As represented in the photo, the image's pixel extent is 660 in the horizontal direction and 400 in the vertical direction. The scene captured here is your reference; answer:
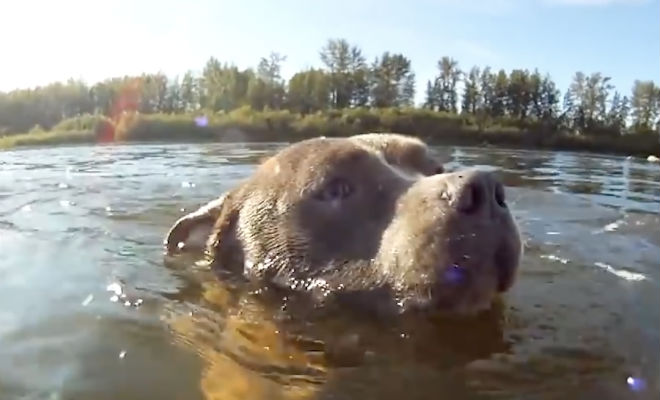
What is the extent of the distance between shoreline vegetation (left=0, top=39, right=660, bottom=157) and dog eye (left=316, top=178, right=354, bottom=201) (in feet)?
69.7

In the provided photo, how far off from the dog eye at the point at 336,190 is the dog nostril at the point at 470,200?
898 mm

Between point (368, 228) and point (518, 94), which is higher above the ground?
point (518, 94)

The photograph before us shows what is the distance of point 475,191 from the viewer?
308 centimetres

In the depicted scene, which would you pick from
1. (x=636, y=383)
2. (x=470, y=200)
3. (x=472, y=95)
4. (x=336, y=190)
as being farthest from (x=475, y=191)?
(x=472, y=95)

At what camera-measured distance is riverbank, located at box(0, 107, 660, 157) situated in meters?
26.9

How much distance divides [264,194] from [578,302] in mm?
1742

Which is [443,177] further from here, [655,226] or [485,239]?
[655,226]

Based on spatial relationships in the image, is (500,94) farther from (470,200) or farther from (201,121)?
(470,200)

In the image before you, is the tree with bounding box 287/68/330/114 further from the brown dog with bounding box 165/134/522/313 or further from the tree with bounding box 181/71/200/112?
the brown dog with bounding box 165/134/522/313

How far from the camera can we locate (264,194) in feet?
14.1

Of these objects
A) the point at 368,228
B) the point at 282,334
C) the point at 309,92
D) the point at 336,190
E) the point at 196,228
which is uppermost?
the point at 309,92

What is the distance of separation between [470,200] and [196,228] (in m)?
2.26

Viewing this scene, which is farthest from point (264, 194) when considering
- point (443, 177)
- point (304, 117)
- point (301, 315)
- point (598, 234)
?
point (304, 117)

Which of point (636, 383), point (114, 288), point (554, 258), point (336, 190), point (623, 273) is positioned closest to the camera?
point (636, 383)
